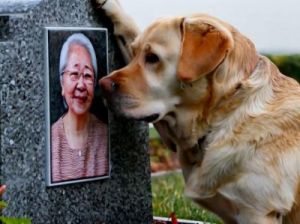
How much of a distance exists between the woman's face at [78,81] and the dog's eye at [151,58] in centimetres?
39

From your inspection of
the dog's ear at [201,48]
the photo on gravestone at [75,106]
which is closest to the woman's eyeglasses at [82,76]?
the photo on gravestone at [75,106]

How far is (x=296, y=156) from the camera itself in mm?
5738

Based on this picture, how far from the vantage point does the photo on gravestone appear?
573 centimetres

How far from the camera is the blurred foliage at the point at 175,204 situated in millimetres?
7520

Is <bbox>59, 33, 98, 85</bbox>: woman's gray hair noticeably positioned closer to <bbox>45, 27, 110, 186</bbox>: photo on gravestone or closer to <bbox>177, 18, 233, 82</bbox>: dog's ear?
<bbox>45, 27, 110, 186</bbox>: photo on gravestone

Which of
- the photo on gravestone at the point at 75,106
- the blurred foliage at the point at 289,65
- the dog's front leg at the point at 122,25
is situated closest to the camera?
the photo on gravestone at the point at 75,106

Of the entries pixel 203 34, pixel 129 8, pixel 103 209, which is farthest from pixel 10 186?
pixel 129 8

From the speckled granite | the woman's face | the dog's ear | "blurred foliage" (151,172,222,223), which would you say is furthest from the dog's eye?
"blurred foliage" (151,172,222,223)

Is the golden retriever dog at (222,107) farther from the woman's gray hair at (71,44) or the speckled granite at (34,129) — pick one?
the speckled granite at (34,129)

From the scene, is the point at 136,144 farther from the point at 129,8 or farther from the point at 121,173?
the point at 129,8

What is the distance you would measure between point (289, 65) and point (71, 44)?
805 centimetres

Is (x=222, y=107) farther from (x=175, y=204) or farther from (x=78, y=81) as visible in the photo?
(x=175, y=204)

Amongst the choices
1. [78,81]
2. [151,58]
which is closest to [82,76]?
[78,81]

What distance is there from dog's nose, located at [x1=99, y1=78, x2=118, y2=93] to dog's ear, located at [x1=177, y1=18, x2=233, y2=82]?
1.16 feet
